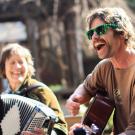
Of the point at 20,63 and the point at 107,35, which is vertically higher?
the point at 107,35

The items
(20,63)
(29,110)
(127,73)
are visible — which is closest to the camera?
(127,73)

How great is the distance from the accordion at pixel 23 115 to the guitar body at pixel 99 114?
263mm

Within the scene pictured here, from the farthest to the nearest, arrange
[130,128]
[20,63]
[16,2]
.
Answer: [16,2], [20,63], [130,128]

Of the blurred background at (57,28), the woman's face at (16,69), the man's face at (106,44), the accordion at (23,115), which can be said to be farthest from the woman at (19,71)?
the blurred background at (57,28)

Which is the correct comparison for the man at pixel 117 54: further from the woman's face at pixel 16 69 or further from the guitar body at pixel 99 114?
the woman's face at pixel 16 69

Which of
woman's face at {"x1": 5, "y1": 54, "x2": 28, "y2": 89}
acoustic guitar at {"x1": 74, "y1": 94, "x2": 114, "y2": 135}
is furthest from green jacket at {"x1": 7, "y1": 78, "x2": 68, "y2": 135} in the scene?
acoustic guitar at {"x1": 74, "y1": 94, "x2": 114, "y2": 135}

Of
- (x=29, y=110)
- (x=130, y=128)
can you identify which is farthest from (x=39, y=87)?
(x=130, y=128)

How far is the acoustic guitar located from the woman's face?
1.13 m

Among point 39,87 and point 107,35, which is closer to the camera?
point 107,35

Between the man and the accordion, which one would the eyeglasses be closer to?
the man

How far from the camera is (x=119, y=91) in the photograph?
3182 millimetres

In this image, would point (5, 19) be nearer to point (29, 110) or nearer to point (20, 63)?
point (20, 63)

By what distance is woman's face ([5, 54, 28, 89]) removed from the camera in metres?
4.35

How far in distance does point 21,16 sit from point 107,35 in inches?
378
